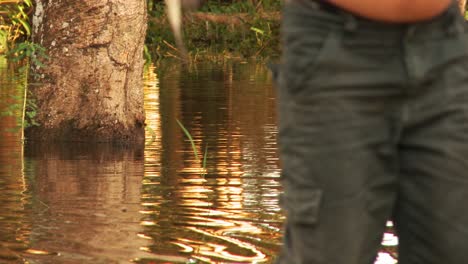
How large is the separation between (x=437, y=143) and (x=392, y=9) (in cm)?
30

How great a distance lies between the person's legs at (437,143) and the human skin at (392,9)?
4 centimetres

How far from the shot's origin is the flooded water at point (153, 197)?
5648mm

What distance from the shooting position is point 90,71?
382 inches

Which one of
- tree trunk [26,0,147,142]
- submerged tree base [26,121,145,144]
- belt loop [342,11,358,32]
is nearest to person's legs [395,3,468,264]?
belt loop [342,11,358,32]

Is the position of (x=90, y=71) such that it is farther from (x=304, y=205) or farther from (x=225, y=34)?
(x=225, y=34)

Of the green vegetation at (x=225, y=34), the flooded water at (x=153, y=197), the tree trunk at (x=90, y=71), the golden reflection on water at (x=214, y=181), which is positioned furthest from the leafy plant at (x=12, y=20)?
the tree trunk at (x=90, y=71)

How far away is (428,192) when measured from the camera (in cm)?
279

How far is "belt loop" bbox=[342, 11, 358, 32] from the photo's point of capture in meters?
2.76

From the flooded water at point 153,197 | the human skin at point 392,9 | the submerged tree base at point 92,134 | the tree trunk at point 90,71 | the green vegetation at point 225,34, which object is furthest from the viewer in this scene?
the green vegetation at point 225,34

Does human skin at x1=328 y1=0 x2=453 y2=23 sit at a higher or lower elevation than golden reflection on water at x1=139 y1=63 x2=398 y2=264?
higher

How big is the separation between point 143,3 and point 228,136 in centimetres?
135

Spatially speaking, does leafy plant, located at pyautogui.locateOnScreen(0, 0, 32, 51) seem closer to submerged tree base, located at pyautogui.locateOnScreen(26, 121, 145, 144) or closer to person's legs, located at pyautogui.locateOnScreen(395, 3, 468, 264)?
submerged tree base, located at pyautogui.locateOnScreen(26, 121, 145, 144)

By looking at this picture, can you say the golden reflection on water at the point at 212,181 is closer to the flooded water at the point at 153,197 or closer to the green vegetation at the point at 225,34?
the flooded water at the point at 153,197

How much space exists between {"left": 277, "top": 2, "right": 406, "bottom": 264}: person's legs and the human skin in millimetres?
33
